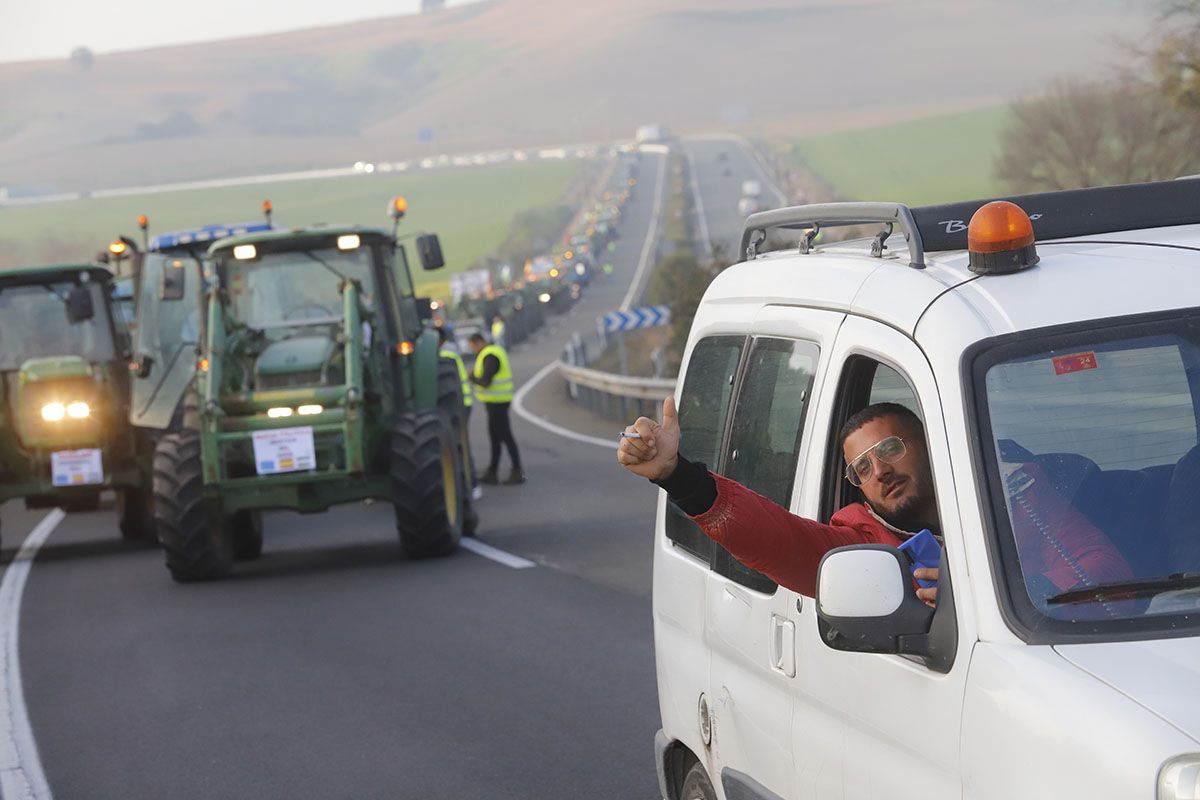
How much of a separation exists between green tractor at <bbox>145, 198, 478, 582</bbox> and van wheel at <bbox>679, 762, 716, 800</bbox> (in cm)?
975

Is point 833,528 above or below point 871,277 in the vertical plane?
below

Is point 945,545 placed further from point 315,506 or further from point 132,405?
point 132,405

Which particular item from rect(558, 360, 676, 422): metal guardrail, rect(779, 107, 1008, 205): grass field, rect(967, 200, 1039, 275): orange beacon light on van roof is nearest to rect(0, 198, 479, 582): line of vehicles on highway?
rect(558, 360, 676, 422): metal guardrail

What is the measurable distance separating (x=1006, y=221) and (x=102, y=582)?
44.5ft

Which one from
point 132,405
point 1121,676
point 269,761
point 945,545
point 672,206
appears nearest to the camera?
point 1121,676

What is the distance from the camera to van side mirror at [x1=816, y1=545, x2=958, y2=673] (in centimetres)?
357

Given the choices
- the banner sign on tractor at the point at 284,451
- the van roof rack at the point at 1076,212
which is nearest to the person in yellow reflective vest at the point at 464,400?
the banner sign on tractor at the point at 284,451

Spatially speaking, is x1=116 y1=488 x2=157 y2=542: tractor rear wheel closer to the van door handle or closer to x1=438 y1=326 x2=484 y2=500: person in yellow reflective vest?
x1=438 y1=326 x2=484 y2=500: person in yellow reflective vest

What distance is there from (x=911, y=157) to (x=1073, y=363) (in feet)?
407

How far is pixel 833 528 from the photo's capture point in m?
4.24

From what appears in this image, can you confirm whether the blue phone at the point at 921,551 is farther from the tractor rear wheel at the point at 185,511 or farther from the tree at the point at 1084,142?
the tree at the point at 1084,142

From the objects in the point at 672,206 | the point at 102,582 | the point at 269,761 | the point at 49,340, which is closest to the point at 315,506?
the point at 102,582

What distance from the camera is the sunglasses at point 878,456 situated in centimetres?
414

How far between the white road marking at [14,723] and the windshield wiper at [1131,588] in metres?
5.99
